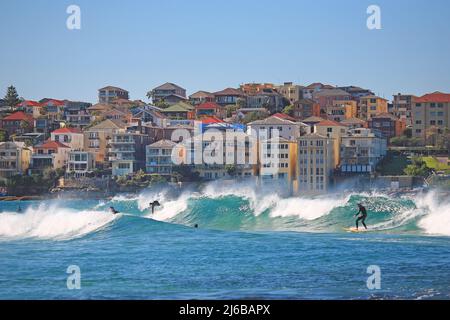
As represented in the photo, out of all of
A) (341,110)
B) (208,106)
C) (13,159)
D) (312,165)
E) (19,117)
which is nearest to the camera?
(312,165)

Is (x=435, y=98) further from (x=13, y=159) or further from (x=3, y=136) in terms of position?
(x=3, y=136)

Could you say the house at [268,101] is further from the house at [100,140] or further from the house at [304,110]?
the house at [100,140]

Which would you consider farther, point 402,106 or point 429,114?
point 402,106

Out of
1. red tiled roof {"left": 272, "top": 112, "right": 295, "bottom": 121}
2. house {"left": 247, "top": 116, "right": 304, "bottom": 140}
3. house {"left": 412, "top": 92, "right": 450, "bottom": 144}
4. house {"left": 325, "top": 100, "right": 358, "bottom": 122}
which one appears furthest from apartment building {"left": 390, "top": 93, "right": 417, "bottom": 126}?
house {"left": 247, "top": 116, "right": 304, "bottom": 140}

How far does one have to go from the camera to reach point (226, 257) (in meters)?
16.9

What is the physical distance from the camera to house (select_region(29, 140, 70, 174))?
6031cm

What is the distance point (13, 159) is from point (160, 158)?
959cm

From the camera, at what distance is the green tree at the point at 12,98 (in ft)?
256

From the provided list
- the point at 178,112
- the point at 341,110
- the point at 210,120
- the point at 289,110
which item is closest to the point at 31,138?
the point at 178,112

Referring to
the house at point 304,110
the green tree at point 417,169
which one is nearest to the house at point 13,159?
the house at point 304,110

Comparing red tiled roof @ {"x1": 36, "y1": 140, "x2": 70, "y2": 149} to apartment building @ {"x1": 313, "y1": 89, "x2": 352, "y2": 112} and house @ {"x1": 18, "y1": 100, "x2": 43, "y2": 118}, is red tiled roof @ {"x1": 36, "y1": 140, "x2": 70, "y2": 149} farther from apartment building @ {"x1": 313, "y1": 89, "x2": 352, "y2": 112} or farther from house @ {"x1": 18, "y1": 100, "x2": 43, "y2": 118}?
apartment building @ {"x1": 313, "y1": 89, "x2": 352, "y2": 112}

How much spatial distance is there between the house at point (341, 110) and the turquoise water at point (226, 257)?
36.7 metres

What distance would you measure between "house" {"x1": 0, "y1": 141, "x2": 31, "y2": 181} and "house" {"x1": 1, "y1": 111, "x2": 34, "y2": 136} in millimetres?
8293
